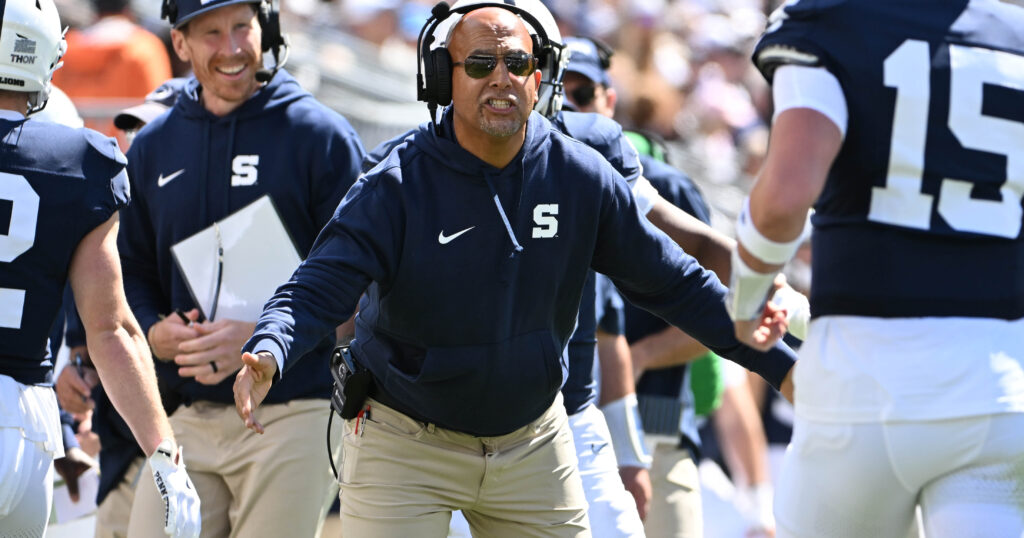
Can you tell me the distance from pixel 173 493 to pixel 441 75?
141 centimetres

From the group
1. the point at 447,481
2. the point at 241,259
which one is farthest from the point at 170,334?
the point at 447,481

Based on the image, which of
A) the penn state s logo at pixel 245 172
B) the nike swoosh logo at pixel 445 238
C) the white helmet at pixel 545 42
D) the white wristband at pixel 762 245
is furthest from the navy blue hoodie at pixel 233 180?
the white wristband at pixel 762 245

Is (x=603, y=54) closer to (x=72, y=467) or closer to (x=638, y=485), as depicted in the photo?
(x=638, y=485)

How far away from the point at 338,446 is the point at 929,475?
95.9 inches

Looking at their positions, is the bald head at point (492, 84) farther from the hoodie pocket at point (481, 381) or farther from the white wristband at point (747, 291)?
the white wristband at point (747, 291)

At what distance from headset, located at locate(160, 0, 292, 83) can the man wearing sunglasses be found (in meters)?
1.43

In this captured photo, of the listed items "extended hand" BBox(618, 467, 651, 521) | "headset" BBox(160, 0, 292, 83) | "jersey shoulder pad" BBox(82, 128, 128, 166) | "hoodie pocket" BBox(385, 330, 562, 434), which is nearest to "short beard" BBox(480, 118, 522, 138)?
→ "hoodie pocket" BBox(385, 330, 562, 434)

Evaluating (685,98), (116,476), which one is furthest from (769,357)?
(685,98)

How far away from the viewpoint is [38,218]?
4.04m

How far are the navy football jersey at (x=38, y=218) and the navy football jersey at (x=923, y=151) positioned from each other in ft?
6.28

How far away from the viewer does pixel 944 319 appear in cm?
340

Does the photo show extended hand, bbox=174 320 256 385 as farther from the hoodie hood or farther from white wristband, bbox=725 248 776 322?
white wristband, bbox=725 248 776 322

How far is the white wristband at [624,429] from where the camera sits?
5.75m

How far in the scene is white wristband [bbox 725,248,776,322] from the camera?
3.54m
